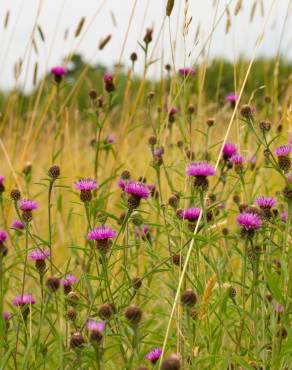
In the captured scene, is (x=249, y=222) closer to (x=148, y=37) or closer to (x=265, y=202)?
(x=265, y=202)

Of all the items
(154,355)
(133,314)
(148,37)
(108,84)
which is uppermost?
(148,37)

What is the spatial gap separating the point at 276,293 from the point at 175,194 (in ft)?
1.62

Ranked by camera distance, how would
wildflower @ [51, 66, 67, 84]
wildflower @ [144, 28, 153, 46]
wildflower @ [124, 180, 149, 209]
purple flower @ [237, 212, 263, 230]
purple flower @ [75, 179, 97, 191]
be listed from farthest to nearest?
wildflower @ [51, 66, 67, 84], wildflower @ [144, 28, 153, 46], purple flower @ [75, 179, 97, 191], wildflower @ [124, 180, 149, 209], purple flower @ [237, 212, 263, 230]

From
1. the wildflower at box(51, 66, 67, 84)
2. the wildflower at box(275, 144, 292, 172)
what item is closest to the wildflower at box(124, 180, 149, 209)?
the wildflower at box(275, 144, 292, 172)

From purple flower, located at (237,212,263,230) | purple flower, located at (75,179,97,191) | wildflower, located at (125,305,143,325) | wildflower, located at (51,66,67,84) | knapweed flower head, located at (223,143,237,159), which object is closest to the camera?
wildflower, located at (125,305,143,325)

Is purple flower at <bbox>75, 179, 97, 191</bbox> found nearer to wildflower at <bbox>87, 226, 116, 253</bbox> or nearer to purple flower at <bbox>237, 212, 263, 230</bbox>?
wildflower at <bbox>87, 226, 116, 253</bbox>

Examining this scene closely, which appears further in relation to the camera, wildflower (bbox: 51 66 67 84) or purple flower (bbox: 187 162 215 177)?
wildflower (bbox: 51 66 67 84)

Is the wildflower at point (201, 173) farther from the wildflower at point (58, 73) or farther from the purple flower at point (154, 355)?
the wildflower at point (58, 73)

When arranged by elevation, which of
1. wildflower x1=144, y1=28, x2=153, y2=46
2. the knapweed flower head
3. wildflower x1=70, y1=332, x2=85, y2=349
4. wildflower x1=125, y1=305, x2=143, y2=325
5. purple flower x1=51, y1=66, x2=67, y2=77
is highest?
wildflower x1=144, y1=28, x2=153, y2=46

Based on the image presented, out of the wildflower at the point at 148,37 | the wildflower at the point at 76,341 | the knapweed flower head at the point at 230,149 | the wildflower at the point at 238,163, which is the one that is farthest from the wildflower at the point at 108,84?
the wildflower at the point at 76,341

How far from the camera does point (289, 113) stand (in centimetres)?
105

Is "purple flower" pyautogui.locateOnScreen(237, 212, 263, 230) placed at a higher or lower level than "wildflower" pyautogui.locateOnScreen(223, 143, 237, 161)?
lower

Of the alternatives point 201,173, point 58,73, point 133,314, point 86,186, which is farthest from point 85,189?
point 58,73

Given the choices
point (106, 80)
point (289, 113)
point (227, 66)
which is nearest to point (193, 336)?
point (289, 113)
